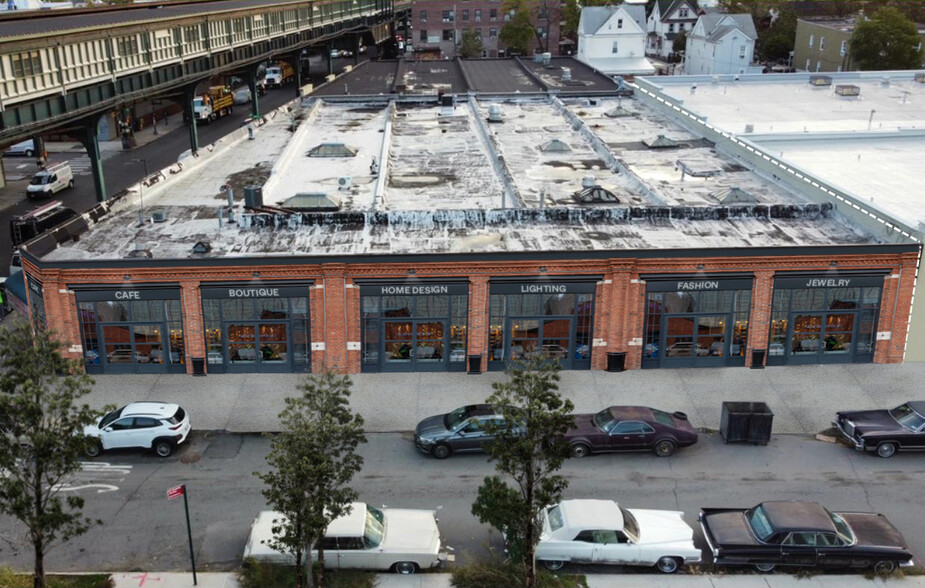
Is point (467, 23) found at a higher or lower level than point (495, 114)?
higher

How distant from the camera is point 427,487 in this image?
2652 centimetres

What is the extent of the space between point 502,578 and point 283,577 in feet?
18.0

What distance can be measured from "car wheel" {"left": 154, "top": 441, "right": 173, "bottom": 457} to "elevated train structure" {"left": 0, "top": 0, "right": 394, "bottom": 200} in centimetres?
1605

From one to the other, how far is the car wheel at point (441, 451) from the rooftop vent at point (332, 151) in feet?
76.6

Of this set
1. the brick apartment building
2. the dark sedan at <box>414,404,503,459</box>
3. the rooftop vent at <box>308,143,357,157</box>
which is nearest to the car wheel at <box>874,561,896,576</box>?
the dark sedan at <box>414,404,503,459</box>

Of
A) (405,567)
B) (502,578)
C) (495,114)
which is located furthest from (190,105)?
(502,578)

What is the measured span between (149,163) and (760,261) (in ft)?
174

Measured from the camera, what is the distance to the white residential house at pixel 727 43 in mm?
106812

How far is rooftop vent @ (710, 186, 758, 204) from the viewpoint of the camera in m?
38.1

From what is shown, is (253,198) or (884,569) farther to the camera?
(253,198)

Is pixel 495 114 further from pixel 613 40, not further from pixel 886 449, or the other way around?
pixel 613 40

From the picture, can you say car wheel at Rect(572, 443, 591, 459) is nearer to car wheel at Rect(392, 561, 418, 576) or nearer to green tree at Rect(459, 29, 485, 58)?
car wheel at Rect(392, 561, 418, 576)

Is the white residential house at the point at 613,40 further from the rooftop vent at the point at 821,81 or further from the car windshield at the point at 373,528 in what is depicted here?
the car windshield at the point at 373,528

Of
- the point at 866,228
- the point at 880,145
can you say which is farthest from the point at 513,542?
the point at 880,145
